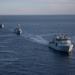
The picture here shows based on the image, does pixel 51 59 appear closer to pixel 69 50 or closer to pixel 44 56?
pixel 44 56

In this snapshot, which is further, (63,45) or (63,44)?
(63,44)

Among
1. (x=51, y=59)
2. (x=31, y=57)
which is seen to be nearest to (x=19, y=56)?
(x=31, y=57)

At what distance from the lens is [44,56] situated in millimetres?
96625

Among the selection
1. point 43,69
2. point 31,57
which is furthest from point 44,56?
point 43,69

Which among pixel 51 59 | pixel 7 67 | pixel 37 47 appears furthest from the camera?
pixel 37 47

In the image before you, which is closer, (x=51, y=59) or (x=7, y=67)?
(x=7, y=67)

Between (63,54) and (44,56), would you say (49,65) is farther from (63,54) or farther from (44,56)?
(63,54)

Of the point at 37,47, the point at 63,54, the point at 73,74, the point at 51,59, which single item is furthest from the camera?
the point at 37,47

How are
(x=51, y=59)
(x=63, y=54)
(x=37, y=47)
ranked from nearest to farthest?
1. (x=51, y=59)
2. (x=63, y=54)
3. (x=37, y=47)

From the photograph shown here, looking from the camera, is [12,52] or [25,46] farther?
[25,46]

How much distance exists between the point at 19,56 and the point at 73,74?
93.7 feet

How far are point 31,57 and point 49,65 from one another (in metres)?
13.5

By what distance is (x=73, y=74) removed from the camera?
72.5 meters

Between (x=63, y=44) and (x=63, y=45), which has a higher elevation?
(x=63, y=44)
